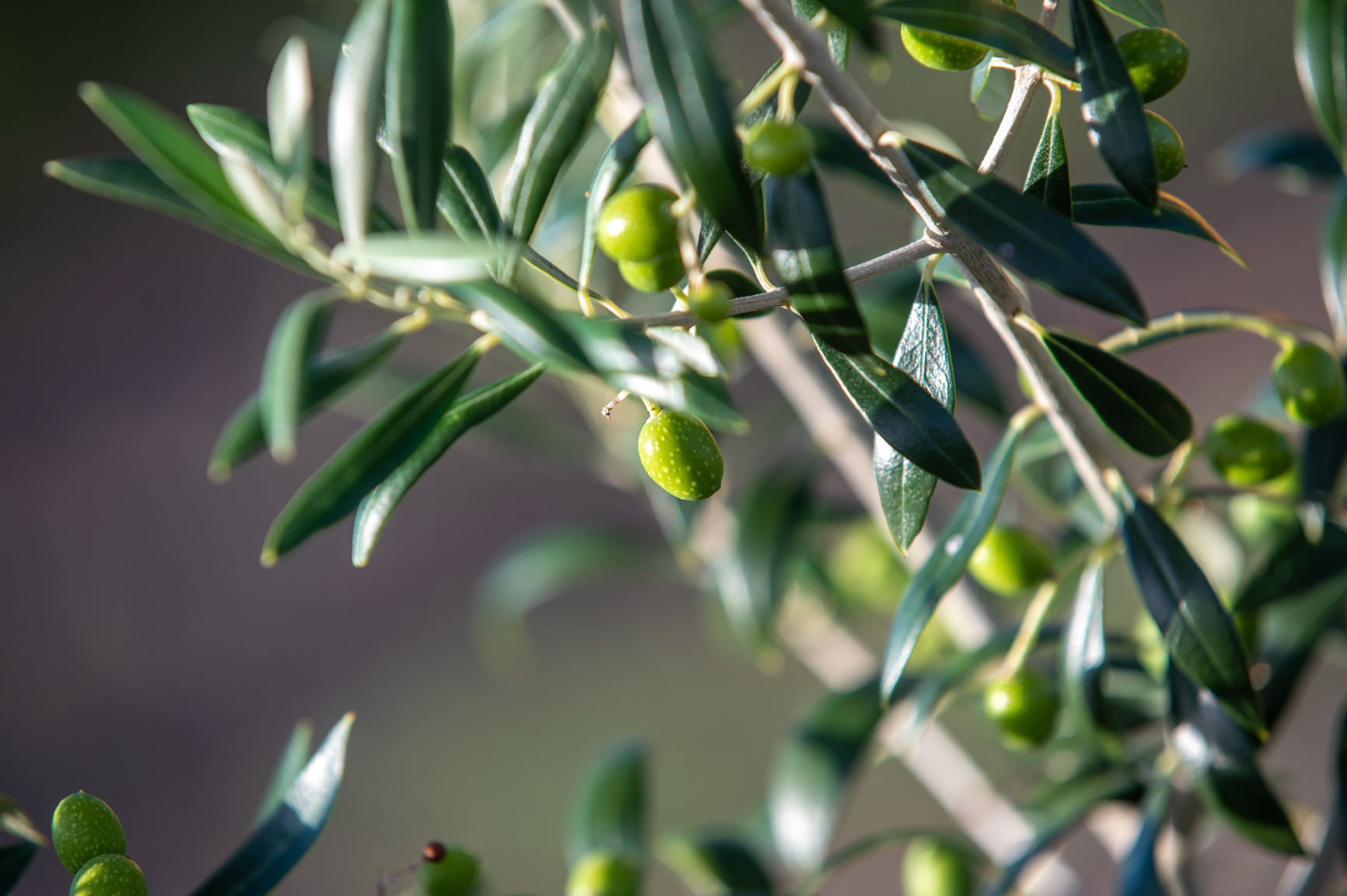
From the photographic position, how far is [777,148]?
0.30 metres

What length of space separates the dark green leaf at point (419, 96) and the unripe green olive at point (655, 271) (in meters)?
0.07

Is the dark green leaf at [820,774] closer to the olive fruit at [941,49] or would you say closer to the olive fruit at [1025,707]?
the olive fruit at [1025,707]

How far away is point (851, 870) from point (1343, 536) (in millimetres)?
1768

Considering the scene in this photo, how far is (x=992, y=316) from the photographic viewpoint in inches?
15.8

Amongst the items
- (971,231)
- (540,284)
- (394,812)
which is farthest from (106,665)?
(971,231)

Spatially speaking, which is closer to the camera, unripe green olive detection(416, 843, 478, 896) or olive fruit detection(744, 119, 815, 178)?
olive fruit detection(744, 119, 815, 178)

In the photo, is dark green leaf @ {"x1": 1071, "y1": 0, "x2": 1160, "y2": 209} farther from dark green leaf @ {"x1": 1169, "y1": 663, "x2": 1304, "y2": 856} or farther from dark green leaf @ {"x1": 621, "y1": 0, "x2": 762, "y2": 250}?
dark green leaf @ {"x1": 1169, "y1": 663, "x2": 1304, "y2": 856}

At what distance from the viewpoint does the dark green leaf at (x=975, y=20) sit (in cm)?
33

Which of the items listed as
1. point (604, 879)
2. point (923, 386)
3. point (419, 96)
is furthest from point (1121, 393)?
point (604, 879)

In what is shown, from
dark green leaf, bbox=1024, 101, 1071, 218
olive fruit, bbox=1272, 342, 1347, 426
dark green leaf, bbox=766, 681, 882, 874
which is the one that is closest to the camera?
dark green leaf, bbox=1024, 101, 1071, 218

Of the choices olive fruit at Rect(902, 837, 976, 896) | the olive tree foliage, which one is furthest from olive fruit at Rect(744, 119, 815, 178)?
olive fruit at Rect(902, 837, 976, 896)

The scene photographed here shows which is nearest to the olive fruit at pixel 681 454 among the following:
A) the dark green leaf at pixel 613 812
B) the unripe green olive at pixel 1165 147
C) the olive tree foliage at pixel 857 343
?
the olive tree foliage at pixel 857 343

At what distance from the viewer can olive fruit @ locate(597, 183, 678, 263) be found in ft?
1.05

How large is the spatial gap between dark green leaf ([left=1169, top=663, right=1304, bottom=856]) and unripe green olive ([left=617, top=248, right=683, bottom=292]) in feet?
1.20
